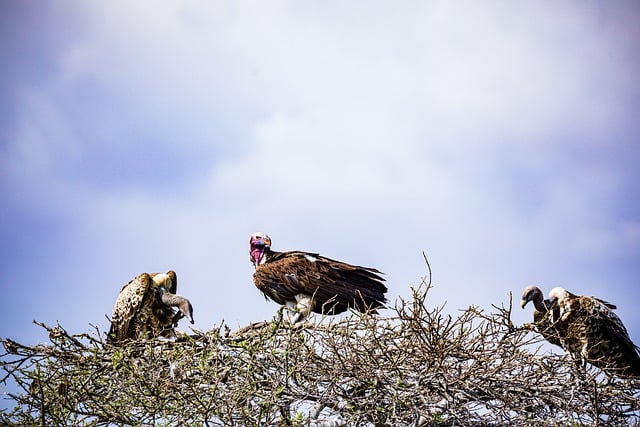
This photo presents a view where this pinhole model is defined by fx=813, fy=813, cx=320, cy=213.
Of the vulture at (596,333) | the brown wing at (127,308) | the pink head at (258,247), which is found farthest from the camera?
the pink head at (258,247)

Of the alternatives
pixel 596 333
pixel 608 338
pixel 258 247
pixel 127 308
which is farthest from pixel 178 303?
pixel 608 338

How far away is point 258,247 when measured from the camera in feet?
28.1

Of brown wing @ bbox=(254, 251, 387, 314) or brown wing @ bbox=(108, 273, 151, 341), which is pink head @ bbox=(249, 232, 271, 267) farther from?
brown wing @ bbox=(108, 273, 151, 341)

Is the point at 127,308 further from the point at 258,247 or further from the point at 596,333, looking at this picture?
the point at 596,333

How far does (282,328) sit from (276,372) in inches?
22.1

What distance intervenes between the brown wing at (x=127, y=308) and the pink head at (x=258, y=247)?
1264 millimetres

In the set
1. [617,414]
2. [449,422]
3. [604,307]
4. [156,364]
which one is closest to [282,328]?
[156,364]

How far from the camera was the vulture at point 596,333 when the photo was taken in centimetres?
737

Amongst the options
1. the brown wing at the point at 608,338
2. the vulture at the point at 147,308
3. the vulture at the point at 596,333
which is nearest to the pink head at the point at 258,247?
the vulture at the point at 147,308

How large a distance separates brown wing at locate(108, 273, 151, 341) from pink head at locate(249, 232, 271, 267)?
49.8 inches

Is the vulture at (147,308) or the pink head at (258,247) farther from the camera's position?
the pink head at (258,247)

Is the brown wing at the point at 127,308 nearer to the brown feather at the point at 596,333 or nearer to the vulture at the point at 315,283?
the vulture at the point at 315,283

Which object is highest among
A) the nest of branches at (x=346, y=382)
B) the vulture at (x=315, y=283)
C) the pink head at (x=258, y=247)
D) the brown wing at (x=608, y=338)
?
the pink head at (x=258, y=247)

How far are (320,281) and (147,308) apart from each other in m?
1.64
